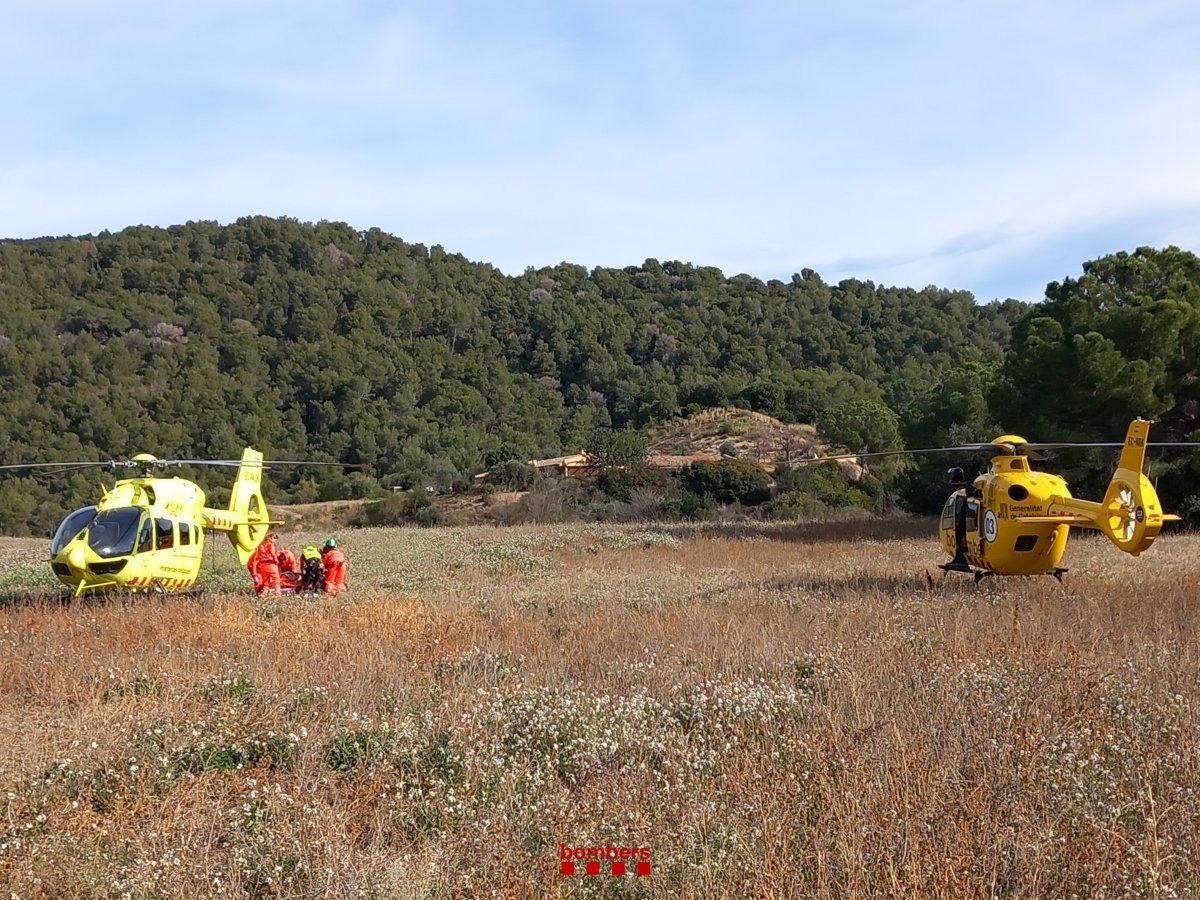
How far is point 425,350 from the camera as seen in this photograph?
2776 inches

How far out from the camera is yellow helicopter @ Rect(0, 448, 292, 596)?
1230cm

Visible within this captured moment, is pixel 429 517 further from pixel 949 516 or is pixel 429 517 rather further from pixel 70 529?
pixel 949 516

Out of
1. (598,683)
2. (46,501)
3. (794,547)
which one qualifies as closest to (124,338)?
(46,501)

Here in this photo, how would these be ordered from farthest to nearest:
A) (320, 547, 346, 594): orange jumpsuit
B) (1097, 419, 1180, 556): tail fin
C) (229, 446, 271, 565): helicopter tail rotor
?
(229, 446, 271, 565): helicopter tail rotor → (320, 547, 346, 594): orange jumpsuit → (1097, 419, 1180, 556): tail fin

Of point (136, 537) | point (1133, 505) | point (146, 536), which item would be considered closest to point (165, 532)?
point (146, 536)

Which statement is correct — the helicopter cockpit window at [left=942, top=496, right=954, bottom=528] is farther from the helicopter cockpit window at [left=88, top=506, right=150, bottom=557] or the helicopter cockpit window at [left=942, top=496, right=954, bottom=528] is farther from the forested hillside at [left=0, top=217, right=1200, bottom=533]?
the forested hillside at [left=0, top=217, right=1200, bottom=533]

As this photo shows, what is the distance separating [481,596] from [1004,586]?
8.04 meters

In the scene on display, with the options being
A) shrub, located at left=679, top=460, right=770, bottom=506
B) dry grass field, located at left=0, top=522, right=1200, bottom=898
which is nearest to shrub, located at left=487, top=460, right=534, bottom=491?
shrub, located at left=679, top=460, right=770, bottom=506

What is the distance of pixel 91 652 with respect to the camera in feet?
29.0

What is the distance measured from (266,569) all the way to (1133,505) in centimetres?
1232

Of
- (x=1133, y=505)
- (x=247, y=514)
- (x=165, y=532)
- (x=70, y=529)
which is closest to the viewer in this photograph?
(x=1133, y=505)

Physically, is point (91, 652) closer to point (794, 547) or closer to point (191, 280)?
point (794, 547)

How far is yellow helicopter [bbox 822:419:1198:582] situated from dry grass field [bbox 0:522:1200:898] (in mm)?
1304

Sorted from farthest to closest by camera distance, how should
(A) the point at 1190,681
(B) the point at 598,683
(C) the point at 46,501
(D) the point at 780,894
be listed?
1. (C) the point at 46,501
2. (B) the point at 598,683
3. (A) the point at 1190,681
4. (D) the point at 780,894
